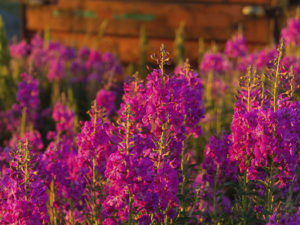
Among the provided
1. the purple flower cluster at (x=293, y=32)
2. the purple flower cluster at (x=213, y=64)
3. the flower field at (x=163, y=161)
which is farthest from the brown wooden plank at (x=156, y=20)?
the flower field at (x=163, y=161)

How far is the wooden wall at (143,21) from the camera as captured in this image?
27.3ft

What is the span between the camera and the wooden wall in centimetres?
831

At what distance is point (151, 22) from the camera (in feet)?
28.8

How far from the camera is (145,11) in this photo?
28.8 feet

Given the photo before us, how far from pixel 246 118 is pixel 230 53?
3661mm

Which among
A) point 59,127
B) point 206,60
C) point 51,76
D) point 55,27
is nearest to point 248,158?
point 59,127

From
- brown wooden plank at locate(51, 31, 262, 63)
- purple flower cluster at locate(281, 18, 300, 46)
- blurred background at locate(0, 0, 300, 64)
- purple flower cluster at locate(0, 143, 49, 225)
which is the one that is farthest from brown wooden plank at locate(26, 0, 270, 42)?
purple flower cluster at locate(0, 143, 49, 225)

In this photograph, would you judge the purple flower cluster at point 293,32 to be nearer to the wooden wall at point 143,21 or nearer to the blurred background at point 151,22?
the blurred background at point 151,22

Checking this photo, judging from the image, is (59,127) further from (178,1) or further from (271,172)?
(178,1)

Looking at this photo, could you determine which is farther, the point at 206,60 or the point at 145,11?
the point at 145,11

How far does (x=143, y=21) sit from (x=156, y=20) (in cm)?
23

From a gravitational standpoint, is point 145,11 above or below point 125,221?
above

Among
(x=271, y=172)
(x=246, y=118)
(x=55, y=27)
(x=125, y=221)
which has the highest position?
(x=55, y=27)

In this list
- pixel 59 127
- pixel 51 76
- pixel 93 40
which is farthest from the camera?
pixel 93 40
